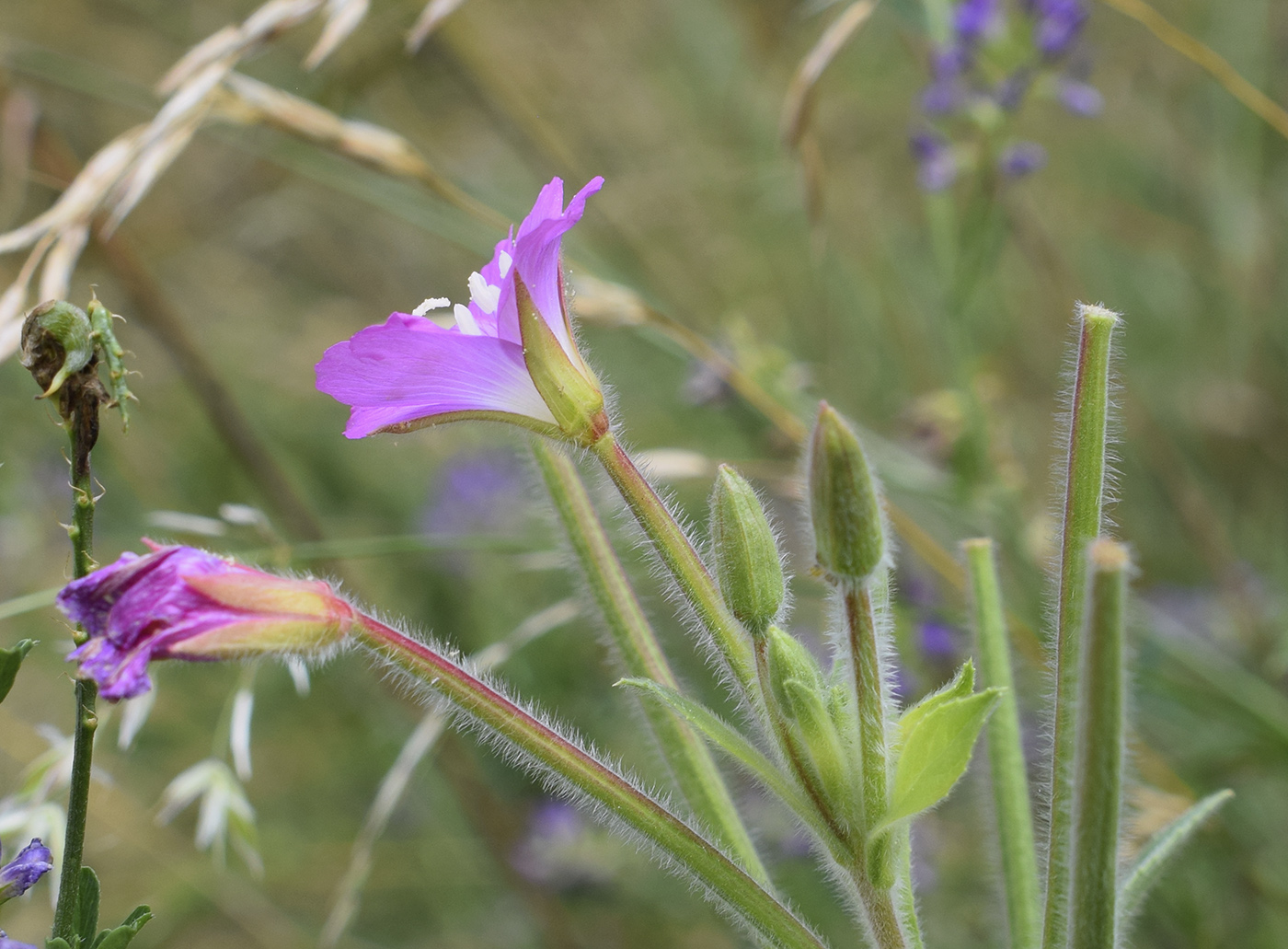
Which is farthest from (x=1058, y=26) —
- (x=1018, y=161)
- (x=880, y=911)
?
(x=880, y=911)

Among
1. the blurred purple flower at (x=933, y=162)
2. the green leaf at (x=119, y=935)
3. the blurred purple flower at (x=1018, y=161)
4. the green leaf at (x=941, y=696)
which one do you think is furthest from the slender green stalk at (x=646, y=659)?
the blurred purple flower at (x=1018, y=161)

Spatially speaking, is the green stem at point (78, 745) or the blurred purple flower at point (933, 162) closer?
the green stem at point (78, 745)

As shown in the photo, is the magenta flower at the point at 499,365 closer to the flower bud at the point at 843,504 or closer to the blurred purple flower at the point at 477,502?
the flower bud at the point at 843,504

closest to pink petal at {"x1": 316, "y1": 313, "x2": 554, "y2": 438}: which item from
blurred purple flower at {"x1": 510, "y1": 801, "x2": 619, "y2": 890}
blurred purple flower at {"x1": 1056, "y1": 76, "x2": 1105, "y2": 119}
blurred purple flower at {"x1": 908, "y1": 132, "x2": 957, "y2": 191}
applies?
blurred purple flower at {"x1": 908, "y1": 132, "x2": 957, "y2": 191}

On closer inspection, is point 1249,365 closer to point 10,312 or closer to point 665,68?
point 665,68

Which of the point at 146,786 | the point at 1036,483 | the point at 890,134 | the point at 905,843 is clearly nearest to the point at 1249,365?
the point at 1036,483
